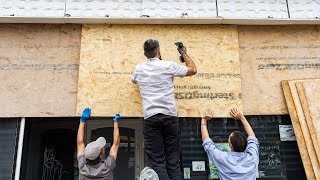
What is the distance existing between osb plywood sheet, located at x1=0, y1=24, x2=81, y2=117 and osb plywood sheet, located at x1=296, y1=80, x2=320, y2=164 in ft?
10.9

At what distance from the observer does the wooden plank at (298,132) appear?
4.29m

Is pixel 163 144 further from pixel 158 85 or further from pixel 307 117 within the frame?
pixel 307 117

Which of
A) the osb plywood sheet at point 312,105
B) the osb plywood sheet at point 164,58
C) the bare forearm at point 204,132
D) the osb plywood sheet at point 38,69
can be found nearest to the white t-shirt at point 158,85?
the bare forearm at point 204,132

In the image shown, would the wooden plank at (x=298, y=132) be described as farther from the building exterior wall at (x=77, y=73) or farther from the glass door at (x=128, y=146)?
the glass door at (x=128, y=146)

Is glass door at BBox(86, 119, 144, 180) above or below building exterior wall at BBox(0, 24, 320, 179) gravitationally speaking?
below

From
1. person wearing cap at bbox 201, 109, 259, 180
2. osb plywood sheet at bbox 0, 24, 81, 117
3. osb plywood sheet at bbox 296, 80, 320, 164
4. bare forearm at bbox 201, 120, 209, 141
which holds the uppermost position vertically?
osb plywood sheet at bbox 0, 24, 81, 117

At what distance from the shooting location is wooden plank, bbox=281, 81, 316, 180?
14.1 feet

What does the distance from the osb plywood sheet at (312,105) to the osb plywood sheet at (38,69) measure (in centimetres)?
334

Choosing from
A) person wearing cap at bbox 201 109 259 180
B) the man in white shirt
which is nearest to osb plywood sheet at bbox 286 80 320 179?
person wearing cap at bbox 201 109 259 180

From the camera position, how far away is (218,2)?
15.9 ft

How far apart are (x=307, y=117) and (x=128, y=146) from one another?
2.96 m

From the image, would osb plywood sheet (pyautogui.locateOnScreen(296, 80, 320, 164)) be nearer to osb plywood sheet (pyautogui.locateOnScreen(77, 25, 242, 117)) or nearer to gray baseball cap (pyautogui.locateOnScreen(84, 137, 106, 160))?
osb plywood sheet (pyautogui.locateOnScreen(77, 25, 242, 117))

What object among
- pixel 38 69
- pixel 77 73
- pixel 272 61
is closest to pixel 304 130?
pixel 272 61

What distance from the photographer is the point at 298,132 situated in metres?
4.45
